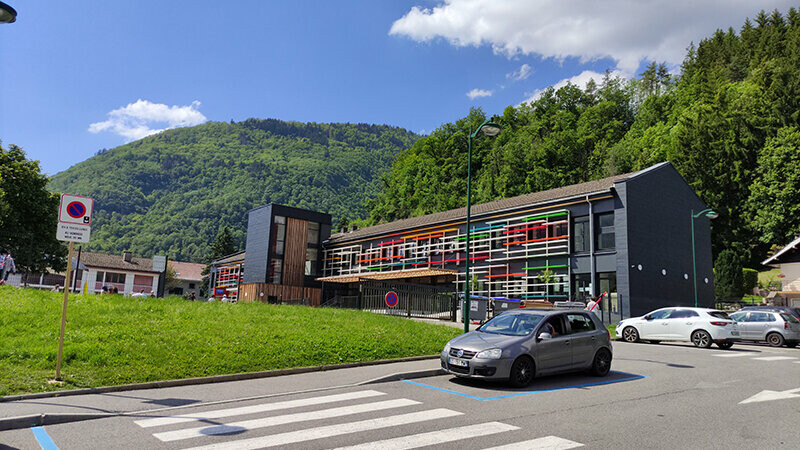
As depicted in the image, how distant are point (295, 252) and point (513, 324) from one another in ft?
135

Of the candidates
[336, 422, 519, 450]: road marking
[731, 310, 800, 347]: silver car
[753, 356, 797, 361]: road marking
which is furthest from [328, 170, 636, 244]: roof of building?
[336, 422, 519, 450]: road marking

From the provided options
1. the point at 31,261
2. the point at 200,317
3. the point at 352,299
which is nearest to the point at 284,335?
the point at 200,317

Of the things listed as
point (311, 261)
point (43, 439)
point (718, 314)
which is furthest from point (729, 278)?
point (43, 439)

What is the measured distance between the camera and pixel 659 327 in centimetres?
2167

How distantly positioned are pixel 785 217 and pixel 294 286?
148 feet

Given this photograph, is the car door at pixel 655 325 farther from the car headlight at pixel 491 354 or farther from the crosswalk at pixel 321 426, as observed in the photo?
the crosswalk at pixel 321 426

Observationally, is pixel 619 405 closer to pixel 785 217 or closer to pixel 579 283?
pixel 579 283

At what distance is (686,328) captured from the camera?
20844mm

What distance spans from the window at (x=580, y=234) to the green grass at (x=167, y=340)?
16976 mm

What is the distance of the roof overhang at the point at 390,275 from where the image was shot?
38.7 meters

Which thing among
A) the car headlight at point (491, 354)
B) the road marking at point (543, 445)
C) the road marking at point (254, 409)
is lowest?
the road marking at point (254, 409)

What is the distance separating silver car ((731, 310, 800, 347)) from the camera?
22.0 meters

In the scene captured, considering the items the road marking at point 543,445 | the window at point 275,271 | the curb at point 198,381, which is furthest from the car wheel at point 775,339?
the window at point 275,271

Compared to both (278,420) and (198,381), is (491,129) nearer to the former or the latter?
(198,381)
